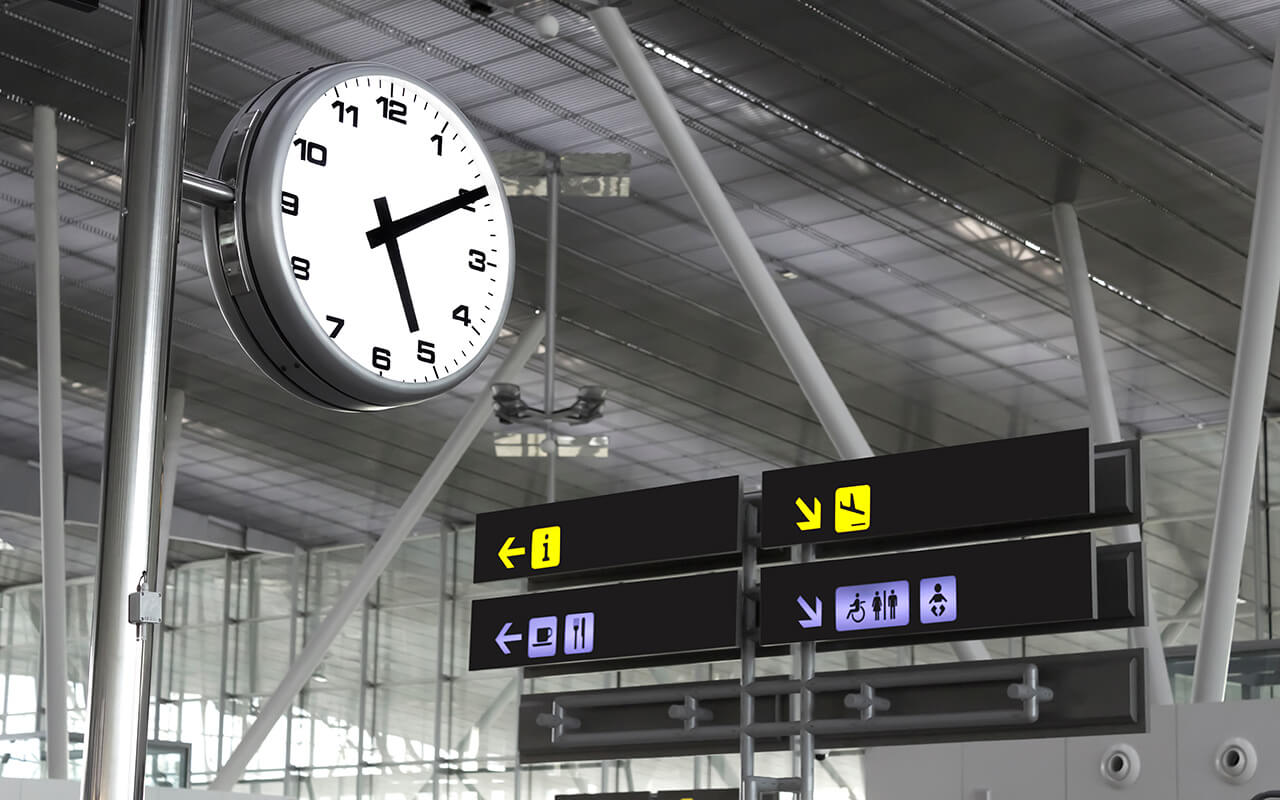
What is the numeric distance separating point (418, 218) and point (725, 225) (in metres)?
12.9

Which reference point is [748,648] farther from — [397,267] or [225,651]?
[225,651]

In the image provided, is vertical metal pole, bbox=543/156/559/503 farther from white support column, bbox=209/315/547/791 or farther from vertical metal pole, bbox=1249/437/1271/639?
vertical metal pole, bbox=1249/437/1271/639

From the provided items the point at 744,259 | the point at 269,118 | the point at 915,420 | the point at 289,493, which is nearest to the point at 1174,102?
the point at 744,259

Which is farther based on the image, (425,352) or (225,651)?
(225,651)

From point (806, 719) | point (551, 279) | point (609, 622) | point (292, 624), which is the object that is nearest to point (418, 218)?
point (806, 719)

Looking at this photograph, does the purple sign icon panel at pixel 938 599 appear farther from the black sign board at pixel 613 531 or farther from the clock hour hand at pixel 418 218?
the clock hour hand at pixel 418 218

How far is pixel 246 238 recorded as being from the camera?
324 cm

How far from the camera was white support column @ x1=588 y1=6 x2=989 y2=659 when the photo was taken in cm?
1627

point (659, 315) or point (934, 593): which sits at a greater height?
point (659, 315)

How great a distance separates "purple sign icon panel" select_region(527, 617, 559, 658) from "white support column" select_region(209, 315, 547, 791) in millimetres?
17485

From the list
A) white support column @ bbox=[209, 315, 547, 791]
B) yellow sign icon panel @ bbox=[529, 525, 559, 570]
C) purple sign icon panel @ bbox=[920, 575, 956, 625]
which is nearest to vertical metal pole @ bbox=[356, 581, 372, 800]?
white support column @ bbox=[209, 315, 547, 791]

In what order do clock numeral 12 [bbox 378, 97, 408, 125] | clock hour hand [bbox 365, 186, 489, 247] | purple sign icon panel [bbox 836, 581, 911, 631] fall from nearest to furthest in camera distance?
clock hour hand [bbox 365, 186, 489, 247] → clock numeral 12 [bbox 378, 97, 408, 125] → purple sign icon panel [bbox 836, 581, 911, 631]

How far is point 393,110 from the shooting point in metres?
3.66

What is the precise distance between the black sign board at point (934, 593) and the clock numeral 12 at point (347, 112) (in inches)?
141
